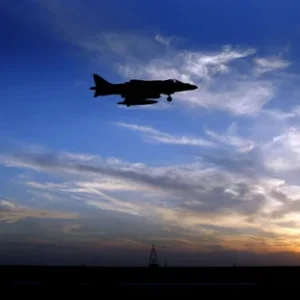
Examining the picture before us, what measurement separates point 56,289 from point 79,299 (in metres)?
1.01

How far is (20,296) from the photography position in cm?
1659

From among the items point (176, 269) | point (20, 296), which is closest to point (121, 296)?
point (176, 269)

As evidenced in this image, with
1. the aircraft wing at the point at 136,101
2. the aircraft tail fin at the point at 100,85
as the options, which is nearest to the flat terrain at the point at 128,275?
the aircraft wing at the point at 136,101

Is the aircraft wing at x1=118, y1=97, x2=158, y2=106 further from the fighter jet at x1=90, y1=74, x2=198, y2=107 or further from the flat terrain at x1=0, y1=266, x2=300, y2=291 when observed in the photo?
the flat terrain at x1=0, y1=266, x2=300, y2=291

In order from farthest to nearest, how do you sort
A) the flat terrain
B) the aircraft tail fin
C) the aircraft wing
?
the aircraft tail fin → the aircraft wing → the flat terrain

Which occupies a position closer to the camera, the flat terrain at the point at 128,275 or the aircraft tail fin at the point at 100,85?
the flat terrain at the point at 128,275

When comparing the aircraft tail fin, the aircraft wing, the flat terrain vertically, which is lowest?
the flat terrain

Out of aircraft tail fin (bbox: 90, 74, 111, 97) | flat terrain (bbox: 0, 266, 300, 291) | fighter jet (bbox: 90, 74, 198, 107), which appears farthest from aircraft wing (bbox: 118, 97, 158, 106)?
flat terrain (bbox: 0, 266, 300, 291)

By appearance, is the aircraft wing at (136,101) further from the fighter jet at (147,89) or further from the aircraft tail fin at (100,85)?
the aircraft tail fin at (100,85)

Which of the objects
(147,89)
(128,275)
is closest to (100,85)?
(147,89)

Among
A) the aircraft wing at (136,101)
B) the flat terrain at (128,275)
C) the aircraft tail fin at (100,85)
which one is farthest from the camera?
the aircraft tail fin at (100,85)

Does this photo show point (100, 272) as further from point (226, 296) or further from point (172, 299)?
point (226, 296)

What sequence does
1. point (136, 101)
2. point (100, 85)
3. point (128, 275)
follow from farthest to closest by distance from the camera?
point (100, 85) → point (136, 101) → point (128, 275)

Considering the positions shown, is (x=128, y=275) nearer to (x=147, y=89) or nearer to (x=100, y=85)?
(x=147, y=89)
